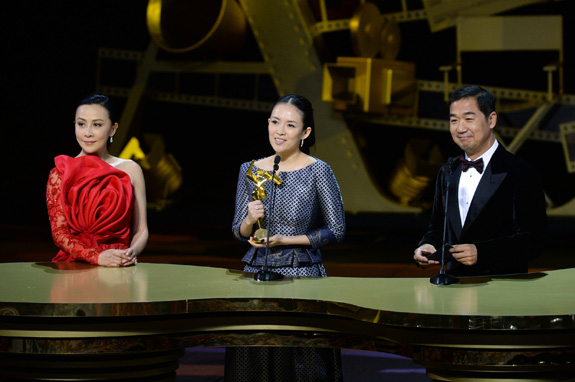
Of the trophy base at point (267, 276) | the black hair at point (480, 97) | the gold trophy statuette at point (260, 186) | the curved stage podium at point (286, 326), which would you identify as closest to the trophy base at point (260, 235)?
the gold trophy statuette at point (260, 186)

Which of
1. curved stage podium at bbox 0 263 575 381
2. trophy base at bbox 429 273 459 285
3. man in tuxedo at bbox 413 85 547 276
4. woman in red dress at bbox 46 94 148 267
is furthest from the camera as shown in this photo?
woman in red dress at bbox 46 94 148 267

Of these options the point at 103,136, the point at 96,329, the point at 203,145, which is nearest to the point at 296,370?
the point at 96,329

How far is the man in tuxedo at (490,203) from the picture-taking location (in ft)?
8.41

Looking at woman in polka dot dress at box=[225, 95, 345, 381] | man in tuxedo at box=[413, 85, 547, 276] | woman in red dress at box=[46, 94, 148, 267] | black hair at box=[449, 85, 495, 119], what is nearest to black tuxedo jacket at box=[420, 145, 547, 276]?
man in tuxedo at box=[413, 85, 547, 276]

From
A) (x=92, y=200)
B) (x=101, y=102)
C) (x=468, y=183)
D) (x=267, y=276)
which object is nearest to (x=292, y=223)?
(x=267, y=276)

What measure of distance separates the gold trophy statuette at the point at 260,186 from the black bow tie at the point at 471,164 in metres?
0.58

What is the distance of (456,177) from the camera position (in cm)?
270

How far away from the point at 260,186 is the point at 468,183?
65 cm

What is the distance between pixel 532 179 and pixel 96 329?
1.36 metres

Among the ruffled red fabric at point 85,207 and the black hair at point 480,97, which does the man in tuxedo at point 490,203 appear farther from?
the ruffled red fabric at point 85,207

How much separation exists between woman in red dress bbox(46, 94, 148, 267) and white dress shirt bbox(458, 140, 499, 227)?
42.7 inches

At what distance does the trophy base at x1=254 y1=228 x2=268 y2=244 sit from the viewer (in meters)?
2.62

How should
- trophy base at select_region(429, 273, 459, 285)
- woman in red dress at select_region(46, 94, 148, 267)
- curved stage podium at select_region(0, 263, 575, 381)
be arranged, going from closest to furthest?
curved stage podium at select_region(0, 263, 575, 381) → trophy base at select_region(429, 273, 459, 285) → woman in red dress at select_region(46, 94, 148, 267)

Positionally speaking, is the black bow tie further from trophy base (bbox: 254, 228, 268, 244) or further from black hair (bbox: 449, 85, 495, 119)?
trophy base (bbox: 254, 228, 268, 244)
